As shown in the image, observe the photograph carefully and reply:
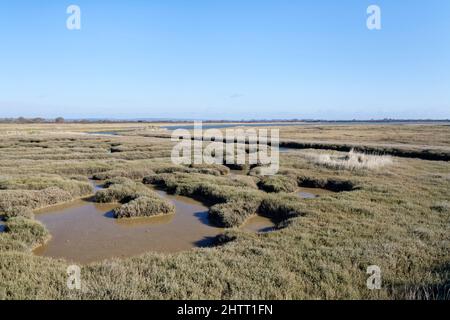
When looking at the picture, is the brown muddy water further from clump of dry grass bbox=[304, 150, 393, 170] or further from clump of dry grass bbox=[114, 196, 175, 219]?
clump of dry grass bbox=[304, 150, 393, 170]

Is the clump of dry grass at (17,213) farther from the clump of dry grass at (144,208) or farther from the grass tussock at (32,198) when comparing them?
the clump of dry grass at (144,208)

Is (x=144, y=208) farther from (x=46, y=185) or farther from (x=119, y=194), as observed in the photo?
(x=46, y=185)

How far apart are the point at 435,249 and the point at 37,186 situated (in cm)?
1712

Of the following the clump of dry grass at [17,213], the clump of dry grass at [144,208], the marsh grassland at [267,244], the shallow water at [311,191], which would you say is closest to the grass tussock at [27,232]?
the marsh grassland at [267,244]

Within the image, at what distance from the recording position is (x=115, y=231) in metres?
10.9

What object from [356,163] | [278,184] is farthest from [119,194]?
[356,163]

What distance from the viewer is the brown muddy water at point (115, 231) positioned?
930cm

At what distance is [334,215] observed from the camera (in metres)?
11.3

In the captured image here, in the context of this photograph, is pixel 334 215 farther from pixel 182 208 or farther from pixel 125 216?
pixel 125 216

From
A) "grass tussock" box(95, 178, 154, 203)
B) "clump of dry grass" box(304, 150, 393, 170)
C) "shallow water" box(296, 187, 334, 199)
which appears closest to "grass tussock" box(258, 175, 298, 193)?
"shallow water" box(296, 187, 334, 199)

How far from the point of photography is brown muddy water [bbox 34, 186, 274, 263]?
30.5ft

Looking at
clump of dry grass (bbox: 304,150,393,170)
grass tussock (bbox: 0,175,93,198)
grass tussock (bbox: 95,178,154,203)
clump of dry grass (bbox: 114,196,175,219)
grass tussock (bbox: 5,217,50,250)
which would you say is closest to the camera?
grass tussock (bbox: 5,217,50,250)
